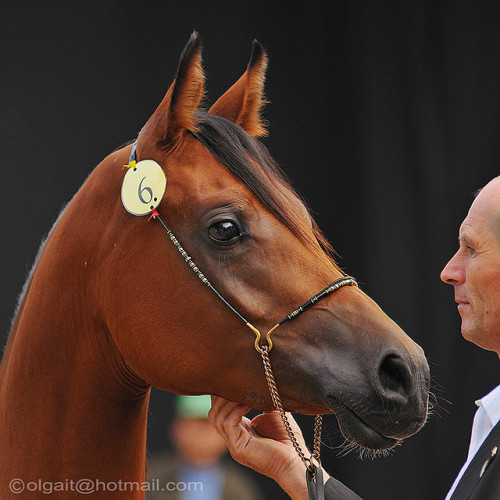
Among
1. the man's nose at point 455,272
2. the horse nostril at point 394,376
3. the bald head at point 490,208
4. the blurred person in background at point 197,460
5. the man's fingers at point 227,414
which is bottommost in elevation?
the blurred person in background at point 197,460

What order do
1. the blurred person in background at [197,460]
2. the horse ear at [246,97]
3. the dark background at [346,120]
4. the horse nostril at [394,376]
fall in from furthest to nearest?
the dark background at [346,120] < the blurred person in background at [197,460] < the horse ear at [246,97] < the horse nostril at [394,376]

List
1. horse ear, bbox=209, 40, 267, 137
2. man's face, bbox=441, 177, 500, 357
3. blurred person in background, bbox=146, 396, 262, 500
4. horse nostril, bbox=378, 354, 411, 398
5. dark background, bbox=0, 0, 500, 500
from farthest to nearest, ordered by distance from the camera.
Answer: dark background, bbox=0, 0, 500, 500 → blurred person in background, bbox=146, 396, 262, 500 → horse ear, bbox=209, 40, 267, 137 → man's face, bbox=441, 177, 500, 357 → horse nostril, bbox=378, 354, 411, 398

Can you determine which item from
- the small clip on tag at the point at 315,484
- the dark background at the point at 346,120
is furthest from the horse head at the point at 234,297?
the dark background at the point at 346,120

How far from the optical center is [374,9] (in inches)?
124

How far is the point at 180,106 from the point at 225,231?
0.28 metres

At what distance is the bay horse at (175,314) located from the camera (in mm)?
1299

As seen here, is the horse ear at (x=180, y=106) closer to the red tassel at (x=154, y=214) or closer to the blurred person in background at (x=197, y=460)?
the red tassel at (x=154, y=214)

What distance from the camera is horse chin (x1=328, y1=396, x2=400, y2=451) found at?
1231 mm

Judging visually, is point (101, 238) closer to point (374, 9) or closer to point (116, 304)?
point (116, 304)

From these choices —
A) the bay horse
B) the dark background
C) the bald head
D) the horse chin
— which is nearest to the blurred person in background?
the dark background

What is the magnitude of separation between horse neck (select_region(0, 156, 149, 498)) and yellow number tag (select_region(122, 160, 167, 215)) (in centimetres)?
10

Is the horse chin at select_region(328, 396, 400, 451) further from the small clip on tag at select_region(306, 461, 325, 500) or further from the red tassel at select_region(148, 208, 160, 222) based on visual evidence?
the red tassel at select_region(148, 208, 160, 222)

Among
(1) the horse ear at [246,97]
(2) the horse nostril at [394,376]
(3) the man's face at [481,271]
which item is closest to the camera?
(2) the horse nostril at [394,376]

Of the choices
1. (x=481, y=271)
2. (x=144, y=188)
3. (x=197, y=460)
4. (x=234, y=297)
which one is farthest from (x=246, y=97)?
(x=197, y=460)
